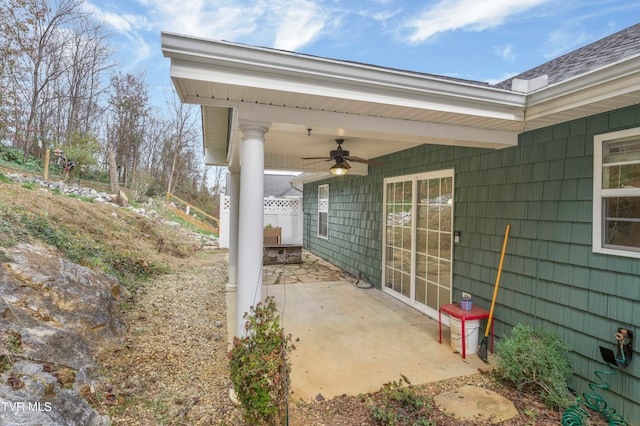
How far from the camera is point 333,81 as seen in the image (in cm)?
217

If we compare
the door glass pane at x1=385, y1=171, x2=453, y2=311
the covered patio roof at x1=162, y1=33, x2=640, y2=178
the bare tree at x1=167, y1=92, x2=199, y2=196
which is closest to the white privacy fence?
the door glass pane at x1=385, y1=171, x2=453, y2=311

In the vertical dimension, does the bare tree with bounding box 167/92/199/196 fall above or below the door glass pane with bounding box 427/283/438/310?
above

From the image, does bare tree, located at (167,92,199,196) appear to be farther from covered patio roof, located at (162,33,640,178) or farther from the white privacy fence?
covered patio roof, located at (162,33,640,178)

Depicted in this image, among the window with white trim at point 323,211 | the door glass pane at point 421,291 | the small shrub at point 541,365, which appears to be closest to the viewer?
the small shrub at point 541,365

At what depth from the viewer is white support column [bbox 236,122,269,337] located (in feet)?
7.57

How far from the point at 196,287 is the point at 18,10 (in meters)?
6.03

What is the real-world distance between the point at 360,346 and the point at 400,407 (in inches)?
43.2

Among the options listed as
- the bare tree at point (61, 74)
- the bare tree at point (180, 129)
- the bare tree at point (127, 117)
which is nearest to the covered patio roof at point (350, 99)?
the bare tree at point (61, 74)

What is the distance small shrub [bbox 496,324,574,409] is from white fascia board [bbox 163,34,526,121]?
1.99 m

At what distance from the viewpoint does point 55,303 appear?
2828mm

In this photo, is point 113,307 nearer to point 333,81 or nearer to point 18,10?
point 333,81

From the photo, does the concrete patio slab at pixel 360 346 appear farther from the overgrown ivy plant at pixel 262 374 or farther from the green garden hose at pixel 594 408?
the green garden hose at pixel 594 408

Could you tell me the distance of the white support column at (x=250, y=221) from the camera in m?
2.31

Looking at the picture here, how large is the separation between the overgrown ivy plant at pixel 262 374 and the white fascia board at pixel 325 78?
5.14 ft
